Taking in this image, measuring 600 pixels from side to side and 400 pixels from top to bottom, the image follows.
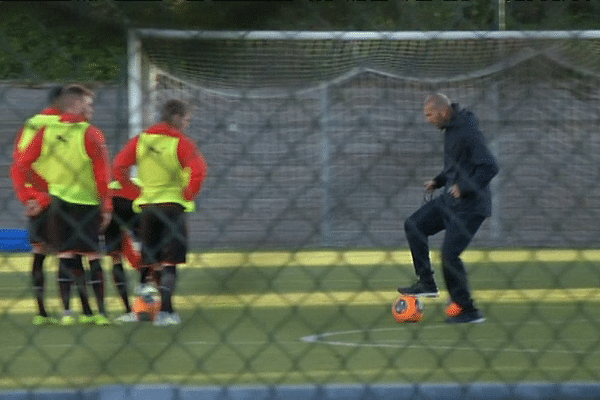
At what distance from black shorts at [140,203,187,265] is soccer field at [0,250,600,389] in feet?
1.45

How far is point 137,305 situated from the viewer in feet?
24.9

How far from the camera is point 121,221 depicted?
26.1ft

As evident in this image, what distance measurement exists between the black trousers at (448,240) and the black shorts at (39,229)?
219cm

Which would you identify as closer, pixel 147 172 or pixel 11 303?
pixel 147 172

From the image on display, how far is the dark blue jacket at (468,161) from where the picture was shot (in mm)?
7168

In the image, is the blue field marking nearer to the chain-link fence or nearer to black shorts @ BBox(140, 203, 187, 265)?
the chain-link fence

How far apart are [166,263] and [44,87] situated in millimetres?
4174

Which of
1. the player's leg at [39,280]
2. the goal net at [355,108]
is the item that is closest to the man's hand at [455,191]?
the goal net at [355,108]

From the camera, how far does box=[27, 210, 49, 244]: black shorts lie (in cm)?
691

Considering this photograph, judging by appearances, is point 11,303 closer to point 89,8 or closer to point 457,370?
point 457,370

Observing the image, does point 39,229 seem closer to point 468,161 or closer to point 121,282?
point 121,282

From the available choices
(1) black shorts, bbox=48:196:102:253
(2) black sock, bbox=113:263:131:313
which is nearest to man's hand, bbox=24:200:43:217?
(1) black shorts, bbox=48:196:102:253

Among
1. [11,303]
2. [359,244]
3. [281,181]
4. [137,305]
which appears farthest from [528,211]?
[137,305]

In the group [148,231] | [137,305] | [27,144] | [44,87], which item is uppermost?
[44,87]
